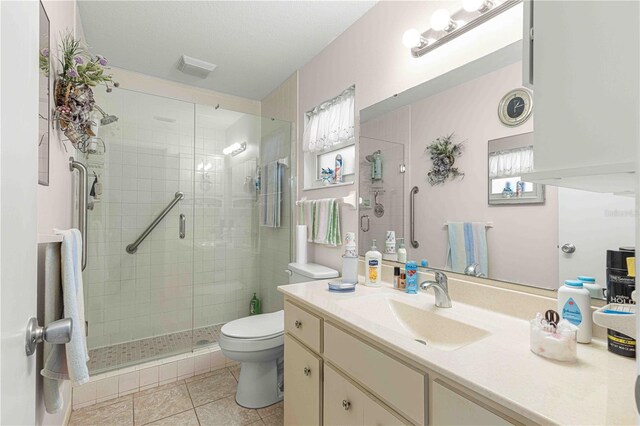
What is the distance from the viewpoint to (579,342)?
89 centimetres

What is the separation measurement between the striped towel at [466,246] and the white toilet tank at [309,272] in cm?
81

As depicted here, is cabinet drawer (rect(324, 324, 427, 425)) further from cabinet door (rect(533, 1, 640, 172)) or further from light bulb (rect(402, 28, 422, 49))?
light bulb (rect(402, 28, 422, 49))

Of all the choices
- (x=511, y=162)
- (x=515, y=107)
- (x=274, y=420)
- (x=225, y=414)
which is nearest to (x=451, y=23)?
(x=515, y=107)

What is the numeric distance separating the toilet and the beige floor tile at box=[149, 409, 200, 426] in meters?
0.27

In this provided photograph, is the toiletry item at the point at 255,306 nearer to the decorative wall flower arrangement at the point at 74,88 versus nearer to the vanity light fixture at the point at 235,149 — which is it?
the vanity light fixture at the point at 235,149

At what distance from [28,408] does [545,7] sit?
4.27ft

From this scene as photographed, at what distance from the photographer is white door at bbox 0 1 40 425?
475 millimetres

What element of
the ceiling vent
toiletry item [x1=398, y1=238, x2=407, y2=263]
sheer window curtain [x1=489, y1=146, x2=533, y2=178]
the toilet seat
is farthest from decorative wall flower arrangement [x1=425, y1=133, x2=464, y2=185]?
the ceiling vent

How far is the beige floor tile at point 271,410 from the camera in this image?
1.79m

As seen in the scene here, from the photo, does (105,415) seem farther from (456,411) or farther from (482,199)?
(482,199)

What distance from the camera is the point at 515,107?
1.12m

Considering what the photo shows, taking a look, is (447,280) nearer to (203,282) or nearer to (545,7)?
(545,7)

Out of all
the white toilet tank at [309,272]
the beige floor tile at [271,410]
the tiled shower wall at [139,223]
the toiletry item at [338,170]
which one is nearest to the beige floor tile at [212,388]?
the beige floor tile at [271,410]

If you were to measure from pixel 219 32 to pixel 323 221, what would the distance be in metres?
1.50
